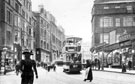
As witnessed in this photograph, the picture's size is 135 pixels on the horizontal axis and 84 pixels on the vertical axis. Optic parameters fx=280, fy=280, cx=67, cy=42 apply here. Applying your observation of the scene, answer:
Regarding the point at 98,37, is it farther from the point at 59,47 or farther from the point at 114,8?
the point at 59,47

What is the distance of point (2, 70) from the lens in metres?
32.2

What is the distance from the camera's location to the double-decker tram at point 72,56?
30828 mm

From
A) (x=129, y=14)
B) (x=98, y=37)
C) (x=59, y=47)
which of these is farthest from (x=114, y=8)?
(x=59, y=47)

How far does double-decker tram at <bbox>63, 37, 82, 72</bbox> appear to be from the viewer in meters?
30.8

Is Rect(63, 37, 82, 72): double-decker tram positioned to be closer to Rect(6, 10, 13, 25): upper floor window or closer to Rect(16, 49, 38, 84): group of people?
Rect(6, 10, 13, 25): upper floor window

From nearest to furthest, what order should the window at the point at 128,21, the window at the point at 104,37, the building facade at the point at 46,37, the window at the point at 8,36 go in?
the window at the point at 8,36, the window at the point at 128,21, the window at the point at 104,37, the building facade at the point at 46,37

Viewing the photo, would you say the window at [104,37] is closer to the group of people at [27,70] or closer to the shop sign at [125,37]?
the shop sign at [125,37]

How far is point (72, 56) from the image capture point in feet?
111

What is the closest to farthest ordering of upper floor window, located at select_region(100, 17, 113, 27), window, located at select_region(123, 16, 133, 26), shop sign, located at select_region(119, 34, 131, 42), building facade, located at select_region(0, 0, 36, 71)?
shop sign, located at select_region(119, 34, 131, 42)
building facade, located at select_region(0, 0, 36, 71)
window, located at select_region(123, 16, 133, 26)
upper floor window, located at select_region(100, 17, 113, 27)

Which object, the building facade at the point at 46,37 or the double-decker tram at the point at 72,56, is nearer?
the double-decker tram at the point at 72,56

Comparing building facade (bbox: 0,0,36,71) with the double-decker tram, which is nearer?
the double-decker tram

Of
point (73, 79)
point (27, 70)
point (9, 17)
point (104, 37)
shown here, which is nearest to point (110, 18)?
point (104, 37)

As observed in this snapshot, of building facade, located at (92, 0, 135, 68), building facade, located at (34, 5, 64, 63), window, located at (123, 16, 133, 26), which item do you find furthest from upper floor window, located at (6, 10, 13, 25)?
building facade, located at (34, 5, 64, 63)

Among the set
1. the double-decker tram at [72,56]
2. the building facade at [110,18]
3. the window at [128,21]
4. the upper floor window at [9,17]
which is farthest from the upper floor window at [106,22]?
the double-decker tram at [72,56]
